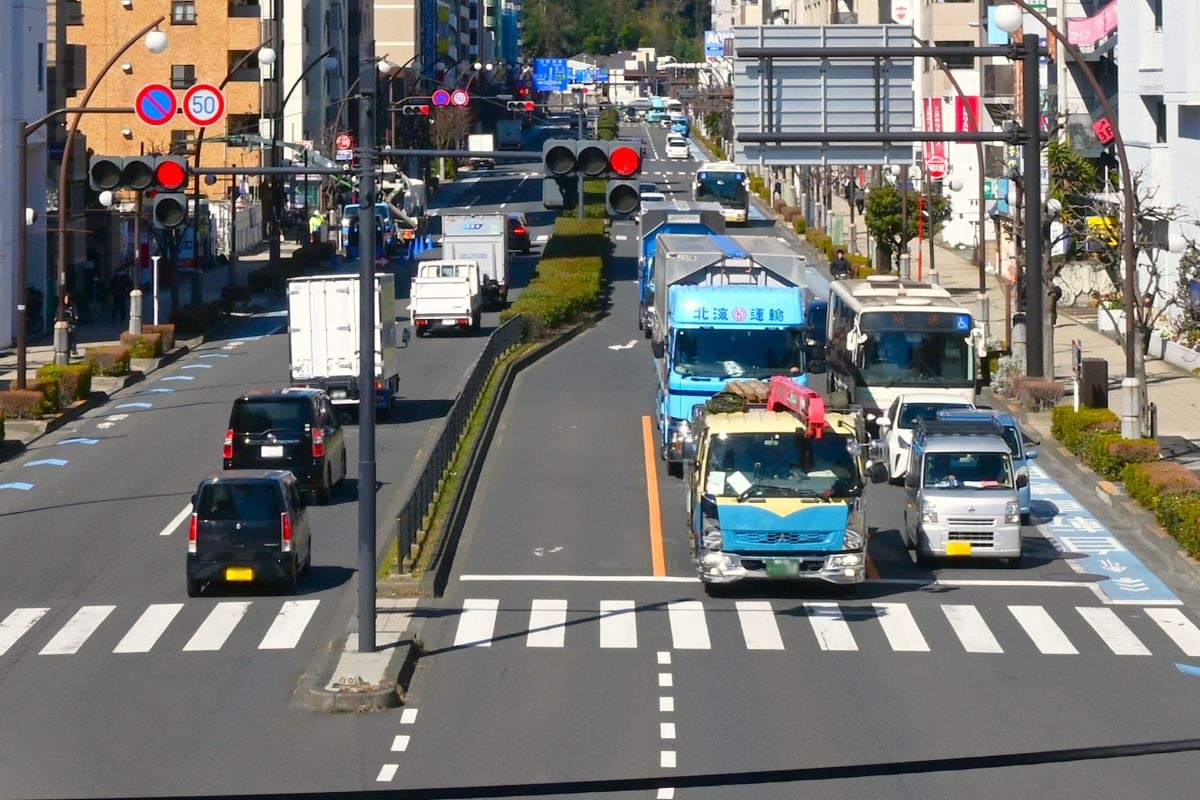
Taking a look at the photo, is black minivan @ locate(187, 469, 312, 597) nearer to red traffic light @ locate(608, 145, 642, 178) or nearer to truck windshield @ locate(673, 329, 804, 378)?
red traffic light @ locate(608, 145, 642, 178)

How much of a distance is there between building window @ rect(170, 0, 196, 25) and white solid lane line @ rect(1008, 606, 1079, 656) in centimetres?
7531

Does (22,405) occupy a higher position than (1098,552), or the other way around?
(22,405)

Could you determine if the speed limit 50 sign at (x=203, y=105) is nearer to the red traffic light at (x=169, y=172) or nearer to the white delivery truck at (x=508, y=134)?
the red traffic light at (x=169, y=172)

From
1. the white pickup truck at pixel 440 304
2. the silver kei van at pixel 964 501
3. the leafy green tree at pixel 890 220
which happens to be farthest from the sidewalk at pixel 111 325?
the leafy green tree at pixel 890 220

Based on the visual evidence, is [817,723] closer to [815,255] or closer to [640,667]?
[640,667]

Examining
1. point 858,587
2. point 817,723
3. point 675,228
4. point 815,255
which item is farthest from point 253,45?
point 817,723

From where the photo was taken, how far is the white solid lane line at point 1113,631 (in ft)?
70.5

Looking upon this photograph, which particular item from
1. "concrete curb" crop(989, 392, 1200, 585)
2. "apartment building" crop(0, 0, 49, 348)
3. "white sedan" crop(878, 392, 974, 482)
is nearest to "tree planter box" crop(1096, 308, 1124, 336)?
"concrete curb" crop(989, 392, 1200, 585)

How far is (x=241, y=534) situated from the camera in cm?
2358

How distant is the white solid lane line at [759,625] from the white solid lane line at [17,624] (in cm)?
884

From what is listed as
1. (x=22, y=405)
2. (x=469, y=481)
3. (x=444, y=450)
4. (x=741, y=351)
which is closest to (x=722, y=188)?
(x=22, y=405)

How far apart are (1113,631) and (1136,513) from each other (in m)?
7.13

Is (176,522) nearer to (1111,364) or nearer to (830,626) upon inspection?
(830,626)

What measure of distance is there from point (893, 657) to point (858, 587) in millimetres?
4272
